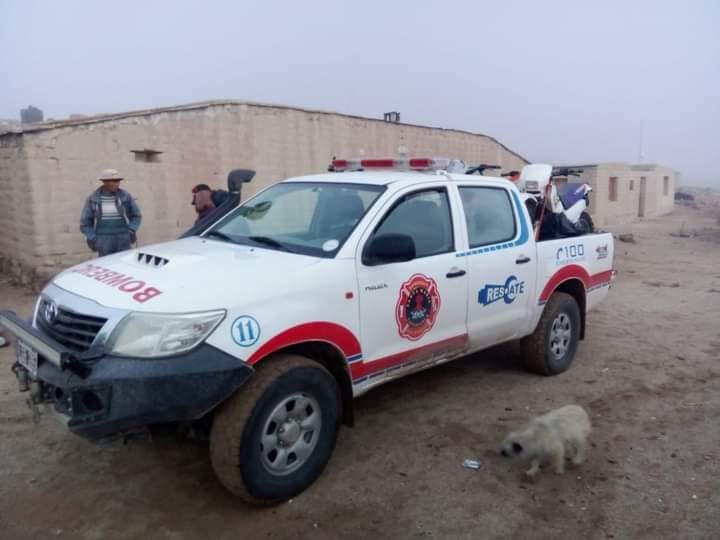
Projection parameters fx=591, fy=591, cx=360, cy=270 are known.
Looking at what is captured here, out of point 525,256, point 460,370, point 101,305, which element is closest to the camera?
point 101,305

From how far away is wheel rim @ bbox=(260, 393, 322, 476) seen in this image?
3.13 metres

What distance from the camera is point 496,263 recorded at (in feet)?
14.6

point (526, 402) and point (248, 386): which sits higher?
point (248, 386)

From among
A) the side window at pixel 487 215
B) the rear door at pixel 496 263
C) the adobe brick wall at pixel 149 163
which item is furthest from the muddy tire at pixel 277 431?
the adobe brick wall at pixel 149 163

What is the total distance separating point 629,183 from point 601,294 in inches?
817

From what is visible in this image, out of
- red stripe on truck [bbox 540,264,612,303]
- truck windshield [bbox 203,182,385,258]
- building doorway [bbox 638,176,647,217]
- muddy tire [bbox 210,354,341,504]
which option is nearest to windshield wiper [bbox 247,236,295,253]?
truck windshield [bbox 203,182,385,258]

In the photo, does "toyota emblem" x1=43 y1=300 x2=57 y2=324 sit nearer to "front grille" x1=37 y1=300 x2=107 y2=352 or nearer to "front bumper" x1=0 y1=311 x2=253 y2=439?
"front grille" x1=37 y1=300 x2=107 y2=352

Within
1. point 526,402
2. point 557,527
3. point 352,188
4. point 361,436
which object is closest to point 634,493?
point 557,527

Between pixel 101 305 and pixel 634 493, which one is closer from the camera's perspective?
pixel 101 305

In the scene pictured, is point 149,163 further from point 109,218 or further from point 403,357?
point 403,357

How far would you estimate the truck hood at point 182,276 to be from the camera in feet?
9.60

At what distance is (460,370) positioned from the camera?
5.54 meters

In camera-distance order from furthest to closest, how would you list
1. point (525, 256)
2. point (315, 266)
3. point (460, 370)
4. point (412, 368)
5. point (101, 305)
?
point (460, 370)
point (525, 256)
point (412, 368)
point (315, 266)
point (101, 305)

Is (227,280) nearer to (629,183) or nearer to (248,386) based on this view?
(248,386)
